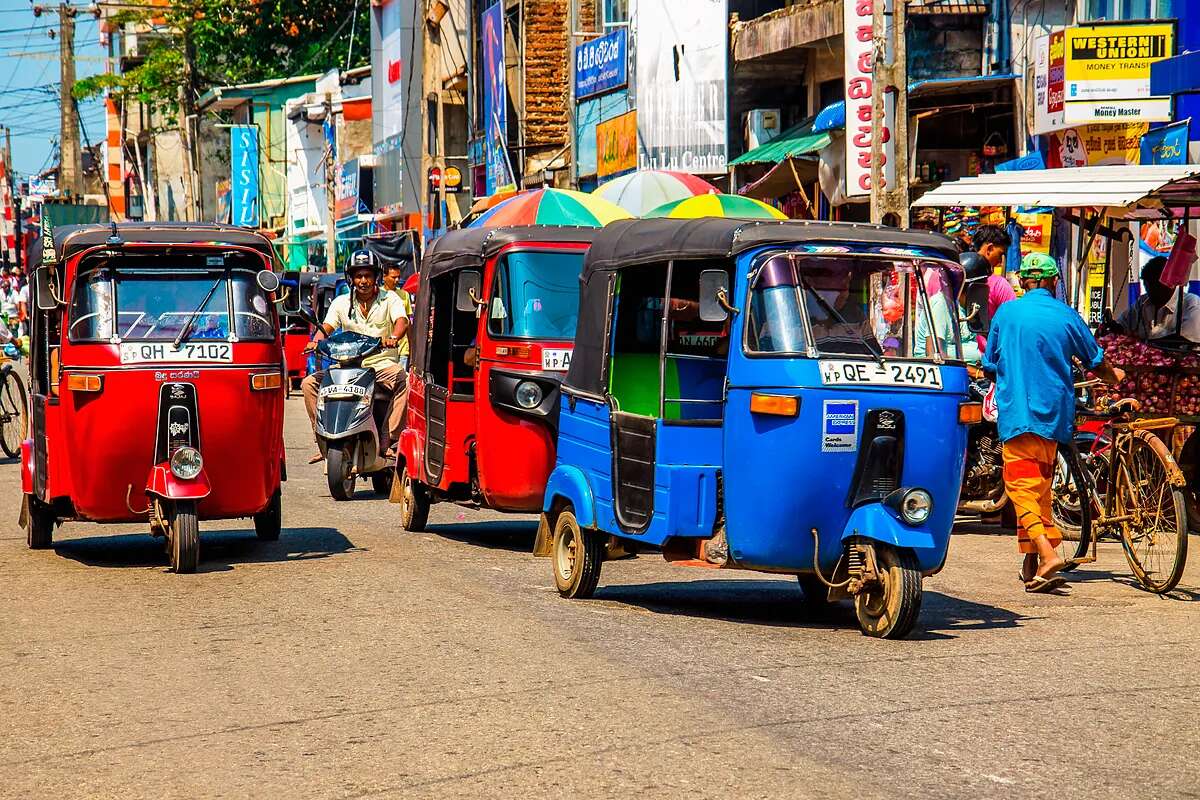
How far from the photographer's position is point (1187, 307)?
1334cm

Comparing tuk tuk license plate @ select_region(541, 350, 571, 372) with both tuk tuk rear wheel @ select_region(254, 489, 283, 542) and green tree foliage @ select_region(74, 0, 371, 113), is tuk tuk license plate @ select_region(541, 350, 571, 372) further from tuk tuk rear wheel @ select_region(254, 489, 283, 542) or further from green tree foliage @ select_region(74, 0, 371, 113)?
green tree foliage @ select_region(74, 0, 371, 113)

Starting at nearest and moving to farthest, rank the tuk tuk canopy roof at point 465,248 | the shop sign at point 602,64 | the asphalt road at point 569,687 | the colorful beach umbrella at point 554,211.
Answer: the asphalt road at point 569,687 → the tuk tuk canopy roof at point 465,248 → the colorful beach umbrella at point 554,211 → the shop sign at point 602,64

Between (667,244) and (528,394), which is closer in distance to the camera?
(667,244)

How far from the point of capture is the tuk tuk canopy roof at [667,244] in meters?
9.02

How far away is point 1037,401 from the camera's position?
10.6 meters

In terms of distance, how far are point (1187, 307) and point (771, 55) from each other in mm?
15176

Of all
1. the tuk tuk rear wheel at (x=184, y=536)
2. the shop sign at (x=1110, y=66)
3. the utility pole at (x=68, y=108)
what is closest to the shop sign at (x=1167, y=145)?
the shop sign at (x=1110, y=66)

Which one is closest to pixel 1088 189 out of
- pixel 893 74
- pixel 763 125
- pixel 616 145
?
pixel 893 74

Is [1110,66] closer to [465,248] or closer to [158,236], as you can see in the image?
[465,248]

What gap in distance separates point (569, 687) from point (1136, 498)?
15.2 feet

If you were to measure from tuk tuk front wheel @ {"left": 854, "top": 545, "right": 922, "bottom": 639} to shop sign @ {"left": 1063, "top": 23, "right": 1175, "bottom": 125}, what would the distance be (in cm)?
1055

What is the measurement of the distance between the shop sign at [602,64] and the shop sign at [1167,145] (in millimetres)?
15914

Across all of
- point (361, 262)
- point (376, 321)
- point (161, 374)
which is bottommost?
point (161, 374)

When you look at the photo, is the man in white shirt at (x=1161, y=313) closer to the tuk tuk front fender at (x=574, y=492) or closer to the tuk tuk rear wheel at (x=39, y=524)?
the tuk tuk front fender at (x=574, y=492)
